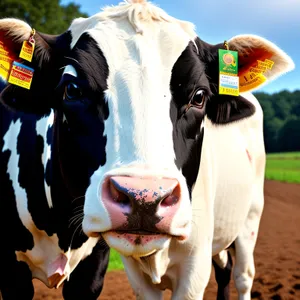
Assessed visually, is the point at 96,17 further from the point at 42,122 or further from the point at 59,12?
the point at 59,12

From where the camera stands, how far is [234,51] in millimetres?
3242

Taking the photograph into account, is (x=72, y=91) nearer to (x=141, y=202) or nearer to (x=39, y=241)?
(x=141, y=202)

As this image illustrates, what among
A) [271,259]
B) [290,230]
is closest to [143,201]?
[271,259]

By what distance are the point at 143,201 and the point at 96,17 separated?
139 centimetres

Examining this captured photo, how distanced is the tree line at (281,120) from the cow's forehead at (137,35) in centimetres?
7485

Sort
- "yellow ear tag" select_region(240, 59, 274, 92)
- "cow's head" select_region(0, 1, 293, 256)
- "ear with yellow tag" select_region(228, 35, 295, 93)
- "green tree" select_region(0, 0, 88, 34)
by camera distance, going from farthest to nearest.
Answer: "green tree" select_region(0, 0, 88, 34) → "yellow ear tag" select_region(240, 59, 274, 92) → "ear with yellow tag" select_region(228, 35, 295, 93) → "cow's head" select_region(0, 1, 293, 256)

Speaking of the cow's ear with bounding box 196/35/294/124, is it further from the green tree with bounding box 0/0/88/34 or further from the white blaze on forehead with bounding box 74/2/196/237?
the green tree with bounding box 0/0/88/34

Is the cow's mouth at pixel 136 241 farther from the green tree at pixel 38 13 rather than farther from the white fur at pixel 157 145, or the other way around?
the green tree at pixel 38 13

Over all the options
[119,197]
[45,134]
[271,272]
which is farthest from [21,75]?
[271,272]

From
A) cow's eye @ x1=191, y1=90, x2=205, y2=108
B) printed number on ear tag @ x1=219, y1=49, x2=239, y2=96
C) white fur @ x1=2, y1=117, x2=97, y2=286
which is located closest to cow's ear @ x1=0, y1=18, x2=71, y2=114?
white fur @ x1=2, y1=117, x2=97, y2=286

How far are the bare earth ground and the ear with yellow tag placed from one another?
3.46 meters

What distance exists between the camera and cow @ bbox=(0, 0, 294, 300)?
217 centimetres

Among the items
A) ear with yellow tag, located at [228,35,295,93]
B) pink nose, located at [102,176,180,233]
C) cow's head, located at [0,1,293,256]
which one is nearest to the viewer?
pink nose, located at [102,176,180,233]

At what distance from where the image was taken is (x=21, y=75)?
3082 mm
